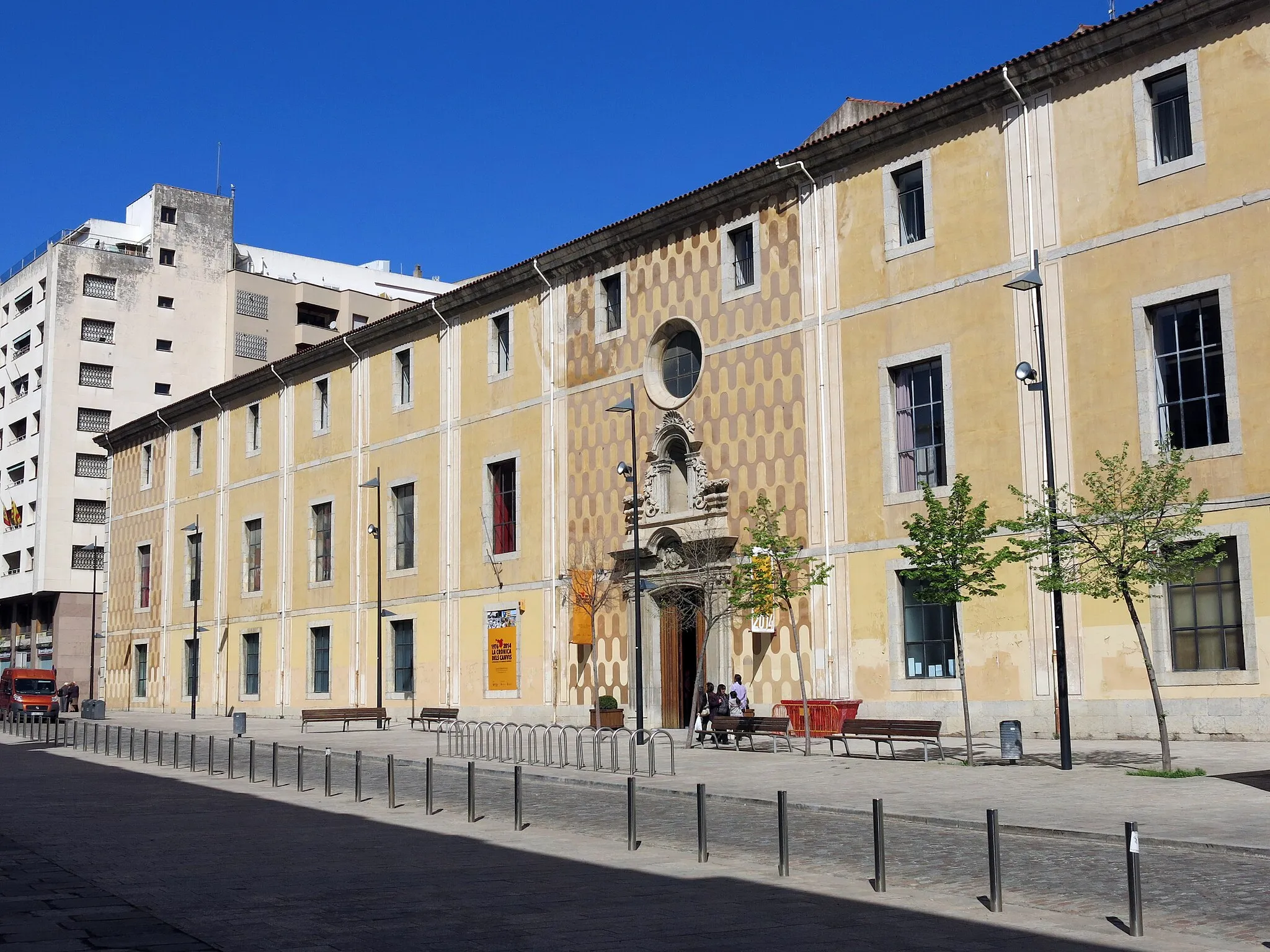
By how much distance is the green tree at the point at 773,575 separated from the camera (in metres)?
28.2

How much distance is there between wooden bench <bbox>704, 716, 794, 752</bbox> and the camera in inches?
1045

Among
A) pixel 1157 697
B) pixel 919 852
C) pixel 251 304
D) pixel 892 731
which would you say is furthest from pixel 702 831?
pixel 251 304

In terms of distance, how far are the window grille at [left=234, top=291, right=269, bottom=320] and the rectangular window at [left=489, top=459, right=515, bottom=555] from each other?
131ft

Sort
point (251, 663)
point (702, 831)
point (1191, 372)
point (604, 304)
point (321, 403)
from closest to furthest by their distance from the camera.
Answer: point (702, 831) → point (1191, 372) → point (604, 304) → point (321, 403) → point (251, 663)

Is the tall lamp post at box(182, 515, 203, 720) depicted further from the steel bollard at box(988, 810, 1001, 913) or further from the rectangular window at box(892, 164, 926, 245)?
the steel bollard at box(988, 810, 1001, 913)

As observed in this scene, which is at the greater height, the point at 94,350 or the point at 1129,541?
the point at 94,350

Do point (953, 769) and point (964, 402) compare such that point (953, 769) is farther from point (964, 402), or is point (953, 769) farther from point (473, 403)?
point (473, 403)

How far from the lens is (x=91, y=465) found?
240 ft

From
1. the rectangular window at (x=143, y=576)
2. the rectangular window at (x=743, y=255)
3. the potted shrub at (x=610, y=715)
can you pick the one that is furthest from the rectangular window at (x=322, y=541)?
the rectangular window at (x=743, y=255)

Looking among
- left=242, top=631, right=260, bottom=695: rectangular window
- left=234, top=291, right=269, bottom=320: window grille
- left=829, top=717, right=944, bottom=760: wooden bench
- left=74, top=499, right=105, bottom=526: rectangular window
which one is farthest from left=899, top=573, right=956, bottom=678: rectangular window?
left=234, top=291, right=269, bottom=320: window grille

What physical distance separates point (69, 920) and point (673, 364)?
26954 mm

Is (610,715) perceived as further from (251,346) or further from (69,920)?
(251,346)

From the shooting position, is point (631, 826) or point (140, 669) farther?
point (140, 669)

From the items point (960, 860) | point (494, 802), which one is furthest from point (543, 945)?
point (494, 802)
